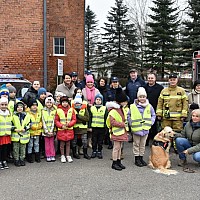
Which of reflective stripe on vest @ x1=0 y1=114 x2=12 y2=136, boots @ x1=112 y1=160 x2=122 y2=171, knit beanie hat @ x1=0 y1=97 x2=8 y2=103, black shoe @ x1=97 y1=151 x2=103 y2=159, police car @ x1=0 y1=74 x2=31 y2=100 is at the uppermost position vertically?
police car @ x1=0 y1=74 x2=31 y2=100

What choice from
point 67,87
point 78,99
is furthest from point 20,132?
point 67,87

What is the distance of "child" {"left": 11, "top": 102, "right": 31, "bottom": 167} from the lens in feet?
19.3

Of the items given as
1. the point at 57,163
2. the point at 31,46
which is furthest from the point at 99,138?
the point at 31,46

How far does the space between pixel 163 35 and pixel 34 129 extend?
30579mm

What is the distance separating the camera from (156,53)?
36000 millimetres

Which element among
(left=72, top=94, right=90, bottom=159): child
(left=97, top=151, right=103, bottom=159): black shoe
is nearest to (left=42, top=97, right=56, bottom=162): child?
(left=72, top=94, right=90, bottom=159): child

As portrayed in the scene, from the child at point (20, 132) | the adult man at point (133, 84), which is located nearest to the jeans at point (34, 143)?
the child at point (20, 132)

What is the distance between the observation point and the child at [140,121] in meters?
6.00

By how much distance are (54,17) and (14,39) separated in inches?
120

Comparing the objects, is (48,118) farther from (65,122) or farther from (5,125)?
(5,125)

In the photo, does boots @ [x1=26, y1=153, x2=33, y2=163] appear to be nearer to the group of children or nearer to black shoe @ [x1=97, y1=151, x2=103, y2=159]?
the group of children

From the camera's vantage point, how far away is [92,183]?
5012 mm

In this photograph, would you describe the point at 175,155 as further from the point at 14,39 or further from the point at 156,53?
the point at 156,53

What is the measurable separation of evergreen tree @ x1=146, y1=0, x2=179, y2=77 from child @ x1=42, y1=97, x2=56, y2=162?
3001 centimetres
